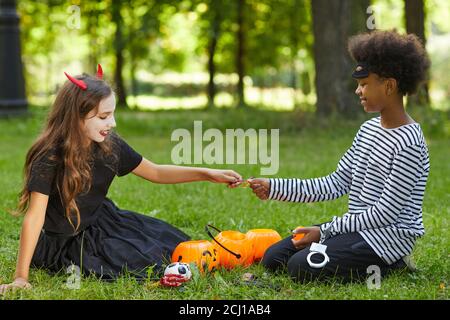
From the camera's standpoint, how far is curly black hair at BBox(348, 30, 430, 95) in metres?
3.55

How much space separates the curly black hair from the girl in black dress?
0.95 m

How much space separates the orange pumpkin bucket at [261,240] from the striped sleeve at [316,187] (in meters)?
0.31

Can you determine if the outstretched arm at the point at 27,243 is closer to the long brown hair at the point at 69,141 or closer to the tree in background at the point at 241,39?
the long brown hair at the point at 69,141

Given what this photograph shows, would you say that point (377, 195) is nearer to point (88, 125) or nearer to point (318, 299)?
point (318, 299)

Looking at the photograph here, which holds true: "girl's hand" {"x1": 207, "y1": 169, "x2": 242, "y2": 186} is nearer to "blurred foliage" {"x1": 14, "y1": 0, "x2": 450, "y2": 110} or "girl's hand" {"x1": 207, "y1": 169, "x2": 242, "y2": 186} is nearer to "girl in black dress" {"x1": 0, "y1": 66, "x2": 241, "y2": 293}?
"girl in black dress" {"x1": 0, "y1": 66, "x2": 241, "y2": 293}

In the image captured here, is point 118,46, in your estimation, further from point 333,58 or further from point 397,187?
point 397,187

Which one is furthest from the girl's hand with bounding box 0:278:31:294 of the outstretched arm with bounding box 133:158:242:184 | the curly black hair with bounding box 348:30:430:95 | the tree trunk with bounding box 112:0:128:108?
the tree trunk with bounding box 112:0:128:108

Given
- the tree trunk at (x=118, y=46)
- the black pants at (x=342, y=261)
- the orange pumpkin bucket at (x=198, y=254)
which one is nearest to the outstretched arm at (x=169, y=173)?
the orange pumpkin bucket at (x=198, y=254)

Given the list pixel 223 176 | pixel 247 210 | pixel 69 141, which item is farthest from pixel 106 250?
pixel 247 210

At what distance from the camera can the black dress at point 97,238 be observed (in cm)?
369

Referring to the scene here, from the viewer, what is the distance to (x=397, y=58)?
3549mm

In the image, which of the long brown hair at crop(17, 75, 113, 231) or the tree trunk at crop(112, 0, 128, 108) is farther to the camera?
the tree trunk at crop(112, 0, 128, 108)

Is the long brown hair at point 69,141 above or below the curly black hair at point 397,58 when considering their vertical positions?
below
